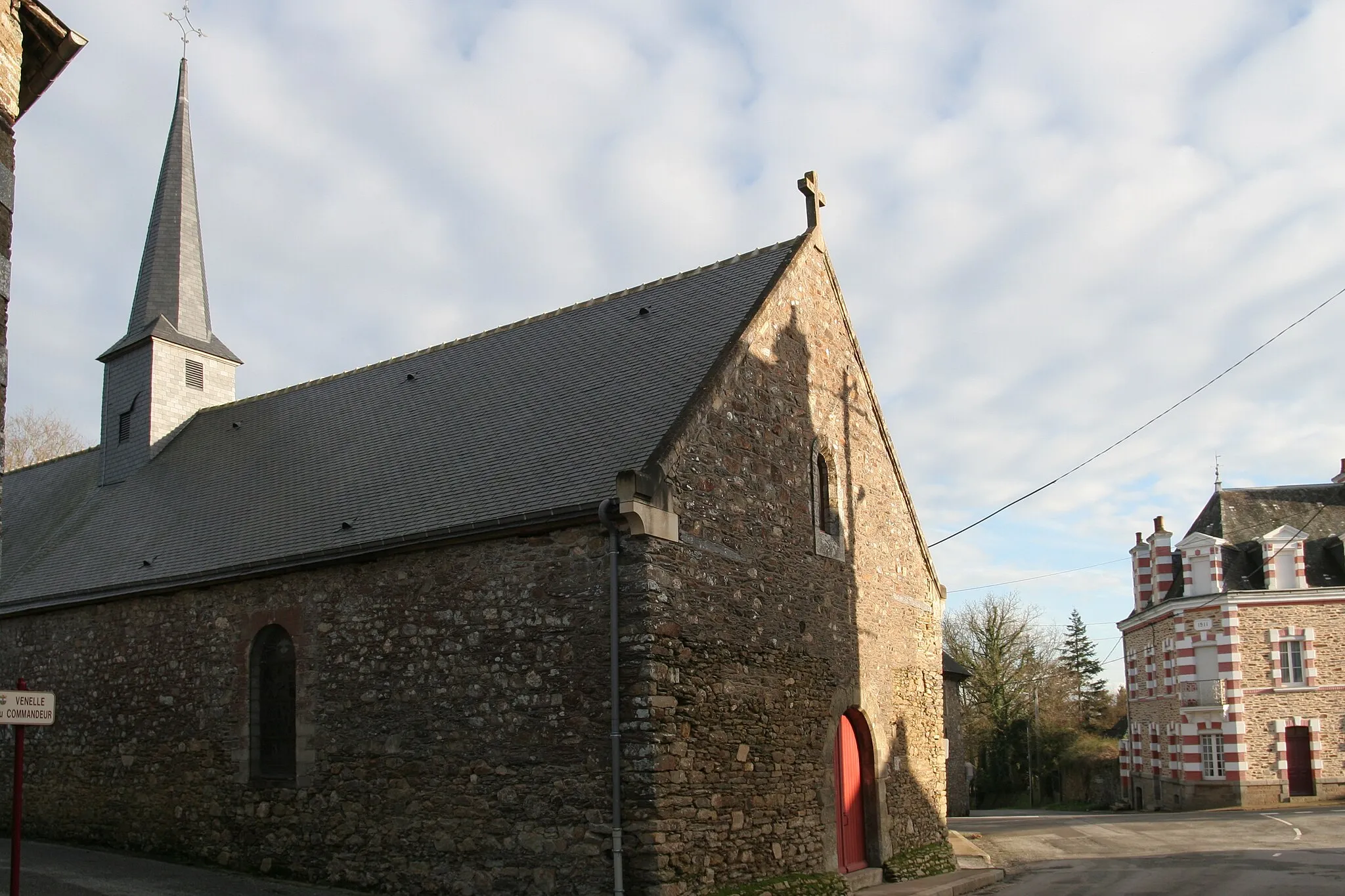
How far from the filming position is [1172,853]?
1872 centimetres

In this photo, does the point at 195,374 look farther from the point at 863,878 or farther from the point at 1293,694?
the point at 1293,694

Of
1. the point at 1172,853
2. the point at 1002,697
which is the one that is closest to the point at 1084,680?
the point at 1002,697

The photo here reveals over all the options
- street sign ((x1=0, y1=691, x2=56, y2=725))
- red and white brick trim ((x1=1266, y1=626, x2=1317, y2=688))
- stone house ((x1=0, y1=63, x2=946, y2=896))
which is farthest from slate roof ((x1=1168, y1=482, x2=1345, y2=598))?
street sign ((x1=0, y1=691, x2=56, y2=725))

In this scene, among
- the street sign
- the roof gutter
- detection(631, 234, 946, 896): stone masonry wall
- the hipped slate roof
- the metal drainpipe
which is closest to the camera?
the street sign

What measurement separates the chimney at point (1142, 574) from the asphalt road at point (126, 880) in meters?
33.2

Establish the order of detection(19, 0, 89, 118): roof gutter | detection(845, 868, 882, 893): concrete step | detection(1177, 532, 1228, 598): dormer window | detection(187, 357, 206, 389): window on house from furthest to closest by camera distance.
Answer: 1. detection(1177, 532, 1228, 598): dormer window
2. detection(187, 357, 206, 389): window on house
3. detection(845, 868, 882, 893): concrete step
4. detection(19, 0, 89, 118): roof gutter

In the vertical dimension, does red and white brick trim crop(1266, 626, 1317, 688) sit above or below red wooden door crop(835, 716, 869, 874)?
above

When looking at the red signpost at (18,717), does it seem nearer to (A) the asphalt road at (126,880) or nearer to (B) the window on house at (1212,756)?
(A) the asphalt road at (126,880)

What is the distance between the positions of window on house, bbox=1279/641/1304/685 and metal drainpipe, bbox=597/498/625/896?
29.2 m

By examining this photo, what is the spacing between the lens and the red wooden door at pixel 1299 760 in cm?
3228

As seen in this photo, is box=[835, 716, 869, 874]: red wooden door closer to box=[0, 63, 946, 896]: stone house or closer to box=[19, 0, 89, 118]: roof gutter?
box=[0, 63, 946, 896]: stone house

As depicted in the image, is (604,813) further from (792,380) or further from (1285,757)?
(1285,757)

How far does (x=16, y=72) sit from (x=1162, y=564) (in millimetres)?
36395

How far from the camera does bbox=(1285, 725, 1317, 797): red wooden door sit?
1271 inches
